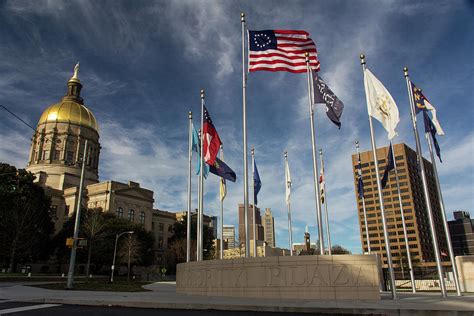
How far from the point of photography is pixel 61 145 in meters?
95.9

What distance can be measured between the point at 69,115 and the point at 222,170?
90316 mm

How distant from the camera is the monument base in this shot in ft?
55.3

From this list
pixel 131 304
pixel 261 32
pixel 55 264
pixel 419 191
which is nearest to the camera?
pixel 131 304

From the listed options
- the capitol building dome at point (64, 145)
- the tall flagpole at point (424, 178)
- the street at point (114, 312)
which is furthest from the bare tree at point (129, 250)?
the tall flagpole at point (424, 178)

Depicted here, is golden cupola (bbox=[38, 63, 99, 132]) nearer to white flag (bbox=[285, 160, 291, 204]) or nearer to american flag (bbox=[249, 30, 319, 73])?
white flag (bbox=[285, 160, 291, 204])

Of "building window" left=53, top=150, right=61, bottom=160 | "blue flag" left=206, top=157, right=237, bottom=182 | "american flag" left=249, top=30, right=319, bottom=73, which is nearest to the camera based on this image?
"american flag" left=249, top=30, right=319, bottom=73

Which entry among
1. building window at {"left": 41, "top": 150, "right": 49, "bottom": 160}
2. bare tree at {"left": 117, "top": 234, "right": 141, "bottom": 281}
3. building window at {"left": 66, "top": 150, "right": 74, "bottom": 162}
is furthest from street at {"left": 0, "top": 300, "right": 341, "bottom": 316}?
building window at {"left": 41, "top": 150, "right": 49, "bottom": 160}

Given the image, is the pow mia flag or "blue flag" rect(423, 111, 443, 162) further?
"blue flag" rect(423, 111, 443, 162)

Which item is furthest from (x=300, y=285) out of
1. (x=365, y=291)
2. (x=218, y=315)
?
(x=218, y=315)

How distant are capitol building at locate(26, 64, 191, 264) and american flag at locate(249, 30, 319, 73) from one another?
233 ft

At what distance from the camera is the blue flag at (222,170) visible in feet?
78.4

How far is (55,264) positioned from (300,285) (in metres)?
72.9

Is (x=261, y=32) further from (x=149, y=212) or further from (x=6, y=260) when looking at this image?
(x=149, y=212)

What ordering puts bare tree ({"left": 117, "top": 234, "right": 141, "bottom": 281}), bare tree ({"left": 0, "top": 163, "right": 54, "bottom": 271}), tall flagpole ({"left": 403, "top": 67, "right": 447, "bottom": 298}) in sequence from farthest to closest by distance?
bare tree ({"left": 117, "top": 234, "right": 141, "bottom": 281}), bare tree ({"left": 0, "top": 163, "right": 54, "bottom": 271}), tall flagpole ({"left": 403, "top": 67, "right": 447, "bottom": 298})
